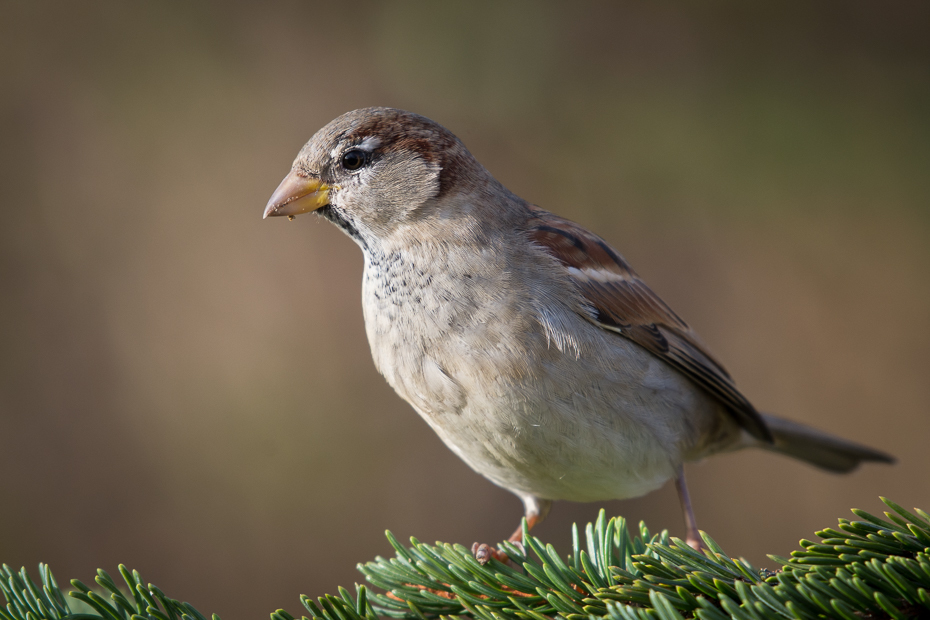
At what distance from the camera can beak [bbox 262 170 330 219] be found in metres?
1.93

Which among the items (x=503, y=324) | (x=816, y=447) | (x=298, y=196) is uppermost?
(x=298, y=196)

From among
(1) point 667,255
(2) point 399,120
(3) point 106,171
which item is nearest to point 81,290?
(3) point 106,171

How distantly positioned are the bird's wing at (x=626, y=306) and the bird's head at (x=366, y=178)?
33 cm

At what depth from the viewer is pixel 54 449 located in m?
3.81


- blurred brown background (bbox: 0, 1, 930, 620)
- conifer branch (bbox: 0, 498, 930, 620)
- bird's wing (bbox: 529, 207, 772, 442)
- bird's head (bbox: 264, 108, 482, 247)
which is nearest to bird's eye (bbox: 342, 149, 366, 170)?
bird's head (bbox: 264, 108, 482, 247)

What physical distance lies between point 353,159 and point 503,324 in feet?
2.15

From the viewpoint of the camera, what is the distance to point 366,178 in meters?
1.97

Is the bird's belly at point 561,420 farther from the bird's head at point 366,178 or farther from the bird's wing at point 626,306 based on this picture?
the bird's head at point 366,178

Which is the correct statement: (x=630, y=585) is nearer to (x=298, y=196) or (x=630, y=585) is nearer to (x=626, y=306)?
(x=626, y=306)

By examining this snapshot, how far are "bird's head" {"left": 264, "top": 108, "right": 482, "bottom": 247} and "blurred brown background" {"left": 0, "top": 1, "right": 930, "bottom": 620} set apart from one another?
5.14ft

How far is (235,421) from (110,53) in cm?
200

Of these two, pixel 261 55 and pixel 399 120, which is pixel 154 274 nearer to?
pixel 261 55

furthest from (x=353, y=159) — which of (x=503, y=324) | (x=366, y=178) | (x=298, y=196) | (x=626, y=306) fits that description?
(x=626, y=306)

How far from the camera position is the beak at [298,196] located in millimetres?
1925
